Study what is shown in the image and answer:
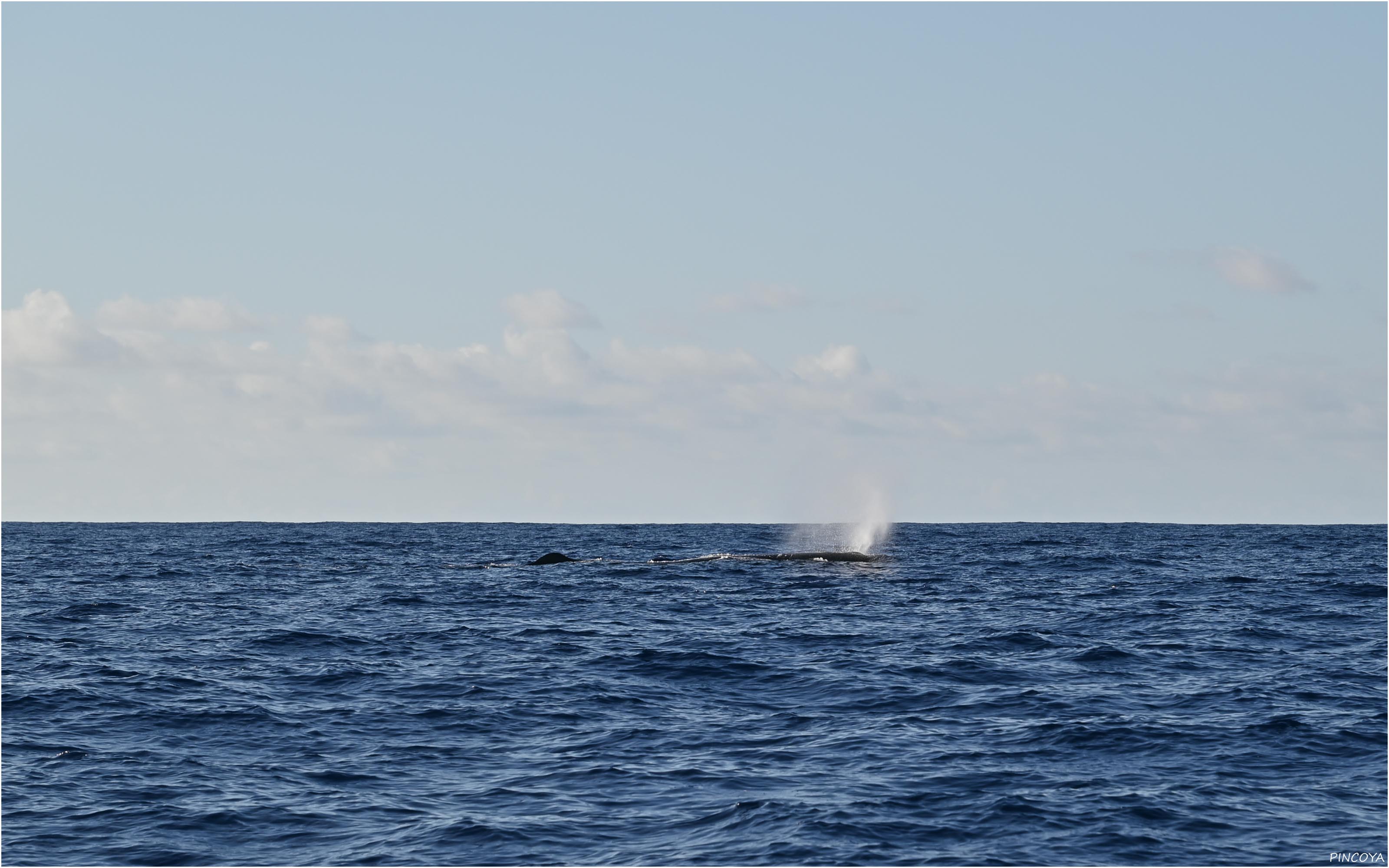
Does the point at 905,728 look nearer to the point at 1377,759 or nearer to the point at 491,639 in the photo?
the point at 1377,759

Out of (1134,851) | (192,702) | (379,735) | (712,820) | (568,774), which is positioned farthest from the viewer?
(192,702)

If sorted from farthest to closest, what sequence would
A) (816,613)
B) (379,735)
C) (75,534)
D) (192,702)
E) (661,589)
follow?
(75,534)
(661,589)
(816,613)
(192,702)
(379,735)

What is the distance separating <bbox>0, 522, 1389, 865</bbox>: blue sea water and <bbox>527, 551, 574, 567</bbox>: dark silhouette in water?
652 inches

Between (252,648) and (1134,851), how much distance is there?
85.6ft

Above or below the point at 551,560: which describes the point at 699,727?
below

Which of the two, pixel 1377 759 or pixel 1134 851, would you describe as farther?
pixel 1377 759

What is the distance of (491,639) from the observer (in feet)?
126

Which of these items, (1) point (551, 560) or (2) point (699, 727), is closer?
(2) point (699, 727)

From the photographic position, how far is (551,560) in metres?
71.1

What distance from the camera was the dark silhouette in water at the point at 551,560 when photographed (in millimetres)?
70012

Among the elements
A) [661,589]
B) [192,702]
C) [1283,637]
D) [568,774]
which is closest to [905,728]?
[568,774]

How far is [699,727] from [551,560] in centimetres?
4548

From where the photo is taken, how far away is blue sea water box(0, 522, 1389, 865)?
19438 millimetres

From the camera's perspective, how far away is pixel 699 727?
26.2 meters
